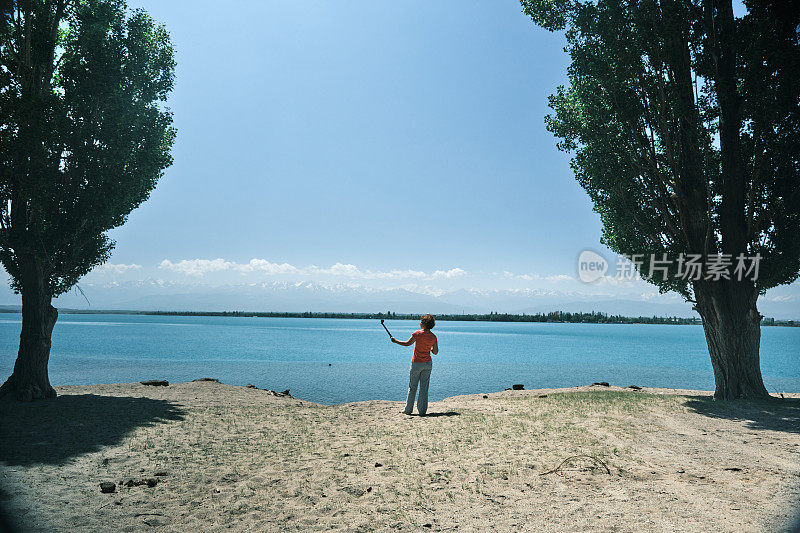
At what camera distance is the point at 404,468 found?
8.67 meters

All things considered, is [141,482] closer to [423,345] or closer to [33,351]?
[423,345]

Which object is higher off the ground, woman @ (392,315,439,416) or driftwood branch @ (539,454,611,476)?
woman @ (392,315,439,416)

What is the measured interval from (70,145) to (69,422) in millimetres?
9270

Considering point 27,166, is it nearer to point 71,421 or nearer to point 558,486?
point 71,421

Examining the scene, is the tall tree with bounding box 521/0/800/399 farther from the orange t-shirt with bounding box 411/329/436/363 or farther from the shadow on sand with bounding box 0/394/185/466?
the shadow on sand with bounding box 0/394/185/466

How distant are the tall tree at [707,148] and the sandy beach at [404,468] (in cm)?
398

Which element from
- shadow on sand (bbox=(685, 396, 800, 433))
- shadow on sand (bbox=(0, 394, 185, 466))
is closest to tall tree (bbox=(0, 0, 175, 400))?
shadow on sand (bbox=(0, 394, 185, 466))

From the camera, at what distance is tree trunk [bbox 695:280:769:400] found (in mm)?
16203

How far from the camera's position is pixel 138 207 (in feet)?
60.1

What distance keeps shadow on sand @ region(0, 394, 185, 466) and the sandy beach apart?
0.07 meters

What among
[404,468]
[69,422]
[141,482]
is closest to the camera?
[141,482]

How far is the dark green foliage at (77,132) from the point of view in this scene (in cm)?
1435

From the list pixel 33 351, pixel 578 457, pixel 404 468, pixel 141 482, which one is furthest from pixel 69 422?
pixel 578 457

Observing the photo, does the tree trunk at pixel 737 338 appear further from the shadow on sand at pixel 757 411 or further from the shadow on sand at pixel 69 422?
the shadow on sand at pixel 69 422
